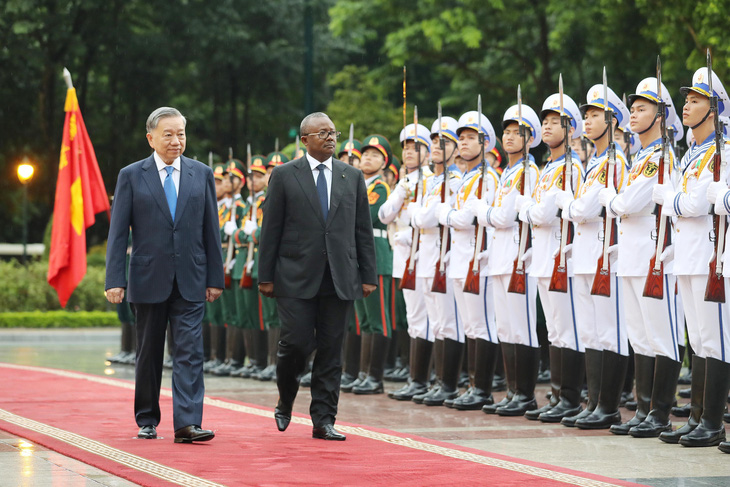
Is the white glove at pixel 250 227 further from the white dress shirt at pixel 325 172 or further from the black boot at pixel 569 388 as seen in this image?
the white dress shirt at pixel 325 172

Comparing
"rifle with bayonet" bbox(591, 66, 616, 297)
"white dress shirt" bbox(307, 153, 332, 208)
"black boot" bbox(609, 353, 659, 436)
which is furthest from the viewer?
"rifle with bayonet" bbox(591, 66, 616, 297)

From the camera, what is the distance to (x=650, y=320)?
8977mm

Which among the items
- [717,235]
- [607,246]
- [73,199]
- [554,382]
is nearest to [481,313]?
[554,382]

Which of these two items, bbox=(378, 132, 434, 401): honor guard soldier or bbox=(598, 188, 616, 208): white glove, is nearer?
bbox=(598, 188, 616, 208): white glove

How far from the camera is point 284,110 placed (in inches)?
1471

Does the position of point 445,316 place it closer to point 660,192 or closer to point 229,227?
point 660,192

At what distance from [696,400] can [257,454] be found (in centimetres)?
283

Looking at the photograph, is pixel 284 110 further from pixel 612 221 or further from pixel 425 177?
pixel 612 221

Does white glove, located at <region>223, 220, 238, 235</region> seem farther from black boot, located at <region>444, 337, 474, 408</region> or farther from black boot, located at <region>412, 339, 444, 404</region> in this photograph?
black boot, located at <region>444, 337, 474, 408</region>

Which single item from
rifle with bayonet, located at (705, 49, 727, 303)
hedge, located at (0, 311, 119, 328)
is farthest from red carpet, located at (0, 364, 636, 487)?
hedge, located at (0, 311, 119, 328)

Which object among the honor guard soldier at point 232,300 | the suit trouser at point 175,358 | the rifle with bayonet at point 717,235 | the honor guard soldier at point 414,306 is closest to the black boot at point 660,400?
the rifle with bayonet at point 717,235

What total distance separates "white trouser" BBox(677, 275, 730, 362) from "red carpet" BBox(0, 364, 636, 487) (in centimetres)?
154

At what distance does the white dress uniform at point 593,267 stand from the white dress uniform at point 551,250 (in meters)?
0.10

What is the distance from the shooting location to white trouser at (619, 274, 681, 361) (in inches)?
352
